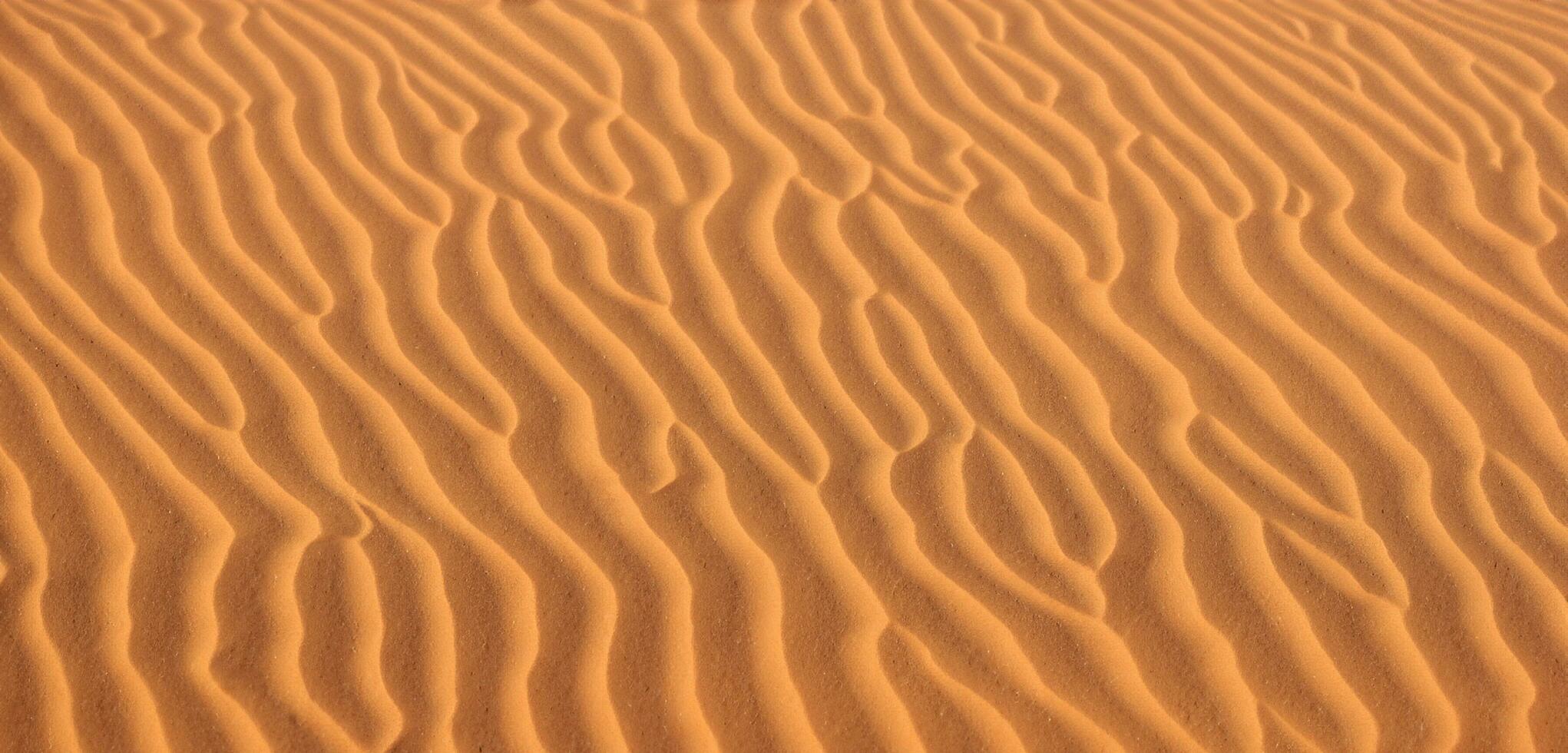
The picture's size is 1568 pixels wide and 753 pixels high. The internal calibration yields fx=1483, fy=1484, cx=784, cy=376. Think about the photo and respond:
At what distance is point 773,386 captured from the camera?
360 cm

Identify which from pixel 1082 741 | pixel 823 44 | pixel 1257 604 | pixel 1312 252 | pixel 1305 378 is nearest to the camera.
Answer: pixel 1082 741

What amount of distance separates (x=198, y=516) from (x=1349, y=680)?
2419mm

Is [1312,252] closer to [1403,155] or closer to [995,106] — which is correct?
[1403,155]

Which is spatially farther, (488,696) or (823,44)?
(823,44)

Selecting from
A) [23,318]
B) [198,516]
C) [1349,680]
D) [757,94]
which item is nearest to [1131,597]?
[1349,680]

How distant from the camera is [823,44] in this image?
16.6 feet

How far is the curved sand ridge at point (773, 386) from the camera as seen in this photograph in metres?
2.94

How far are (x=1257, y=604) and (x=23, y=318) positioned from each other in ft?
9.85

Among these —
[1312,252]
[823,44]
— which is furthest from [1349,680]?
[823,44]

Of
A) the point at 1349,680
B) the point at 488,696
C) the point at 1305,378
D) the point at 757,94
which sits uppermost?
the point at 757,94

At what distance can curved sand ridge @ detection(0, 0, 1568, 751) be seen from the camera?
2938 millimetres

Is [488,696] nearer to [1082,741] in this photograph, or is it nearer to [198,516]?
[198,516]

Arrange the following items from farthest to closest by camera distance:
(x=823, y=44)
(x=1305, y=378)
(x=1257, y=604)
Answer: (x=823, y=44), (x=1305, y=378), (x=1257, y=604)

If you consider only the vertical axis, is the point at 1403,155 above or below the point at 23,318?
below
